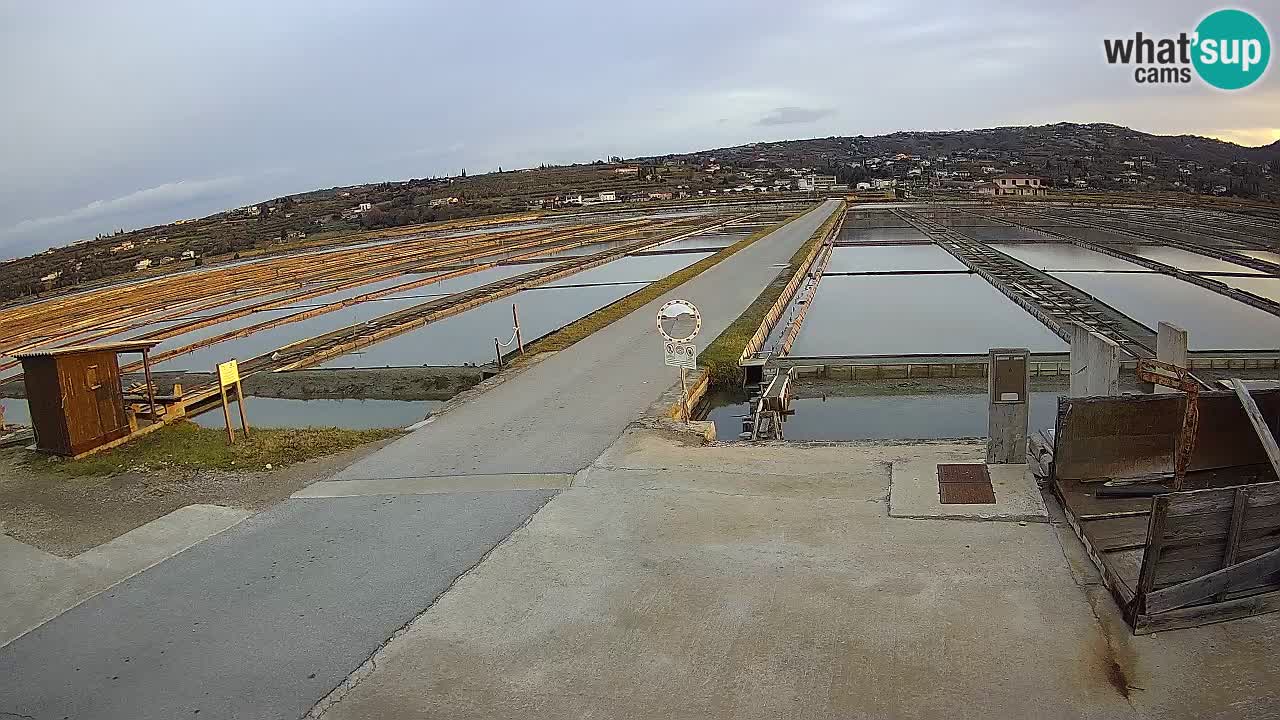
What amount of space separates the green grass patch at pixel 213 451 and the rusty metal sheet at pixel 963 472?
577 cm

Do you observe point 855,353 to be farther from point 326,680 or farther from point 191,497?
point 326,680

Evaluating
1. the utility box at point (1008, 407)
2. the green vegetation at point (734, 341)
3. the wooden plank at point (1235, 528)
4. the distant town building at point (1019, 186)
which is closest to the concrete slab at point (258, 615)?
the utility box at point (1008, 407)

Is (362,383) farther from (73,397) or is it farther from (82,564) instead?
(82,564)

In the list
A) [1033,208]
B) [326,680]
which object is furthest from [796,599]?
[1033,208]

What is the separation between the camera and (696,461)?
290 inches

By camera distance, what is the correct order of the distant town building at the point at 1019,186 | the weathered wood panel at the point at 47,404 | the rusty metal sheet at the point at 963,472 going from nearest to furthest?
the rusty metal sheet at the point at 963,472 < the weathered wood panel at the point at 47,404 < the distant town building at the point at 1019,186

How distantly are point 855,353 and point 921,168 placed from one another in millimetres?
162696

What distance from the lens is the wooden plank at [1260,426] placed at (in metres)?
5.08

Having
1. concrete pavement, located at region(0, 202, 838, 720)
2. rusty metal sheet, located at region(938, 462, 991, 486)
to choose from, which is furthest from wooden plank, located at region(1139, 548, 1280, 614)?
concrete pavement, located at region(0, 202, 838, 720)

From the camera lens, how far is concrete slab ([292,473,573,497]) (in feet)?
23.0

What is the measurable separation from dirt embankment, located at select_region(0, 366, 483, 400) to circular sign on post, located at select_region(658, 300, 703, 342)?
15.2 ft

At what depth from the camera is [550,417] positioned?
30.6 feet

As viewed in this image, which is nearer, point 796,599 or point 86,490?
point 796,599

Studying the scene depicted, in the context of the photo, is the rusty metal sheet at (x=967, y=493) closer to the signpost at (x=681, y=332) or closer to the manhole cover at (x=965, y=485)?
the manhole cover at (x=965, y=485)
